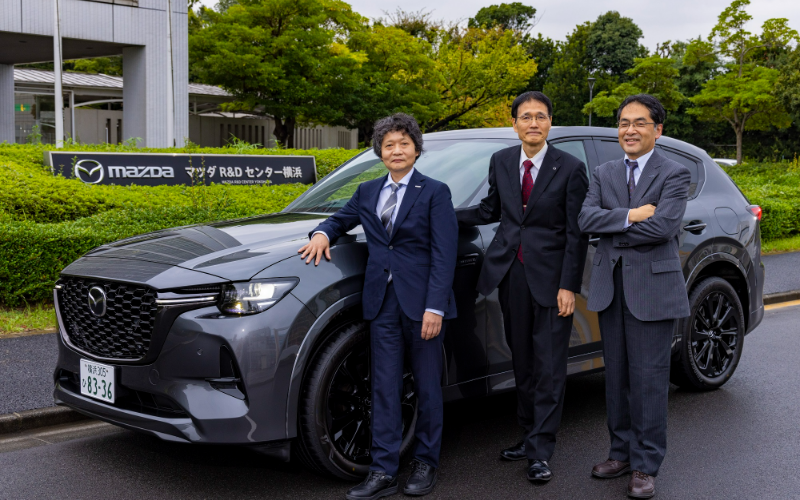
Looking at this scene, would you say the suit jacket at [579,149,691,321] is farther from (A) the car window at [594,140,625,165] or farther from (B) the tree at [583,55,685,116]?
(B) the tree at [583,55,685,116]

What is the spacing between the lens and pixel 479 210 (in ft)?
13.6

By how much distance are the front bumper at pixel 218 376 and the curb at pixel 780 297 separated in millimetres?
8060

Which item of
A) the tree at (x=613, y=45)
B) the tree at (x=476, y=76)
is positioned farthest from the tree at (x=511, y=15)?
the tree at (x=476, y=76)

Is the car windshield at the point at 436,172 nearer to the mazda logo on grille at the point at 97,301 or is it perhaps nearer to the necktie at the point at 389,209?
the necktie at the point at 389,209

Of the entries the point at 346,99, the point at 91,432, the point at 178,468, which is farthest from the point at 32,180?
the point at 346,99

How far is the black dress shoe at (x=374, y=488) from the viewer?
3650mm

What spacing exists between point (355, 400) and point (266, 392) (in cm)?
61

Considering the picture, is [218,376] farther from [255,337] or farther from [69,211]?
[69,211]

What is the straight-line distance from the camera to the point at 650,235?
12.1 ft

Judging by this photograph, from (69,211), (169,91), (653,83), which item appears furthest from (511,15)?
(69,211)

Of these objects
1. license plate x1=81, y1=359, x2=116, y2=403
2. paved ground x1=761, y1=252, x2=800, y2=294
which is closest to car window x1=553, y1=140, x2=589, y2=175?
license plate x1=81, y1=359, x2=116, y2=403

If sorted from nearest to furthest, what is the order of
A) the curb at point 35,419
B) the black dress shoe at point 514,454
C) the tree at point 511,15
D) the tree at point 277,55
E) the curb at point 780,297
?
the black dress shoe at point 514,454, the curb at point 35,419, the curb at point 780,297, the tree at point 277,55, the tree at point 511,15

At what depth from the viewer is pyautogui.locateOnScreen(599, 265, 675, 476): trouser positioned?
12.6 ft

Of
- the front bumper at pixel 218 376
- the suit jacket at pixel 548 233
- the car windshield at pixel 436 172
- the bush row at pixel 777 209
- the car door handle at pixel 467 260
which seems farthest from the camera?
the bush row at pixel 777 209
